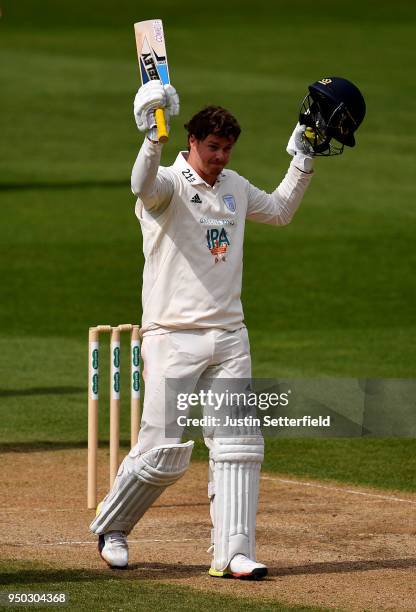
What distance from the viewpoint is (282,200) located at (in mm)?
7359

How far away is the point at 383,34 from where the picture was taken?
39.6 m

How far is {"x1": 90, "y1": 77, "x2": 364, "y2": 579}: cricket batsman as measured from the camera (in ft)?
22.5

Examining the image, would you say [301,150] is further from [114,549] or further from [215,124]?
[114,549]

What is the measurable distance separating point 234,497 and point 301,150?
1671 mm

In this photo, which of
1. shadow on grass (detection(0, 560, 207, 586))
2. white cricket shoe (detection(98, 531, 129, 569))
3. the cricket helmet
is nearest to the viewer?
shadow on grass (detection(0, 560, 207, 586))

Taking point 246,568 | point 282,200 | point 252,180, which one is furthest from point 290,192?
point 252,180

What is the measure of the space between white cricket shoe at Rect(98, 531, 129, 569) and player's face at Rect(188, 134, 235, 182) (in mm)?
1639

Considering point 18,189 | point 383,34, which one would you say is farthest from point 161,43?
point 383,34

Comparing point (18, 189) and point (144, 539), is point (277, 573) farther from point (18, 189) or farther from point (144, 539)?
point (18, 189)

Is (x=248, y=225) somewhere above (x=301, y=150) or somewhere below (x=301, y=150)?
below

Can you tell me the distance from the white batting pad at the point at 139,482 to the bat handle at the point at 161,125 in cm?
133

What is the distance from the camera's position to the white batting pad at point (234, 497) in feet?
22.5

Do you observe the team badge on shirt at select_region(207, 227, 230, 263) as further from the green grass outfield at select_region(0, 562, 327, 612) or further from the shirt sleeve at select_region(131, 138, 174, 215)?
the green grass outfield at select_region(0, 562, 327, 612)

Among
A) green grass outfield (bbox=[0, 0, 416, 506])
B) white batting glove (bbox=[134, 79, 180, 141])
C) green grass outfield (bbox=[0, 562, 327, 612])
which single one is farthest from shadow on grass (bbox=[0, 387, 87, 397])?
white batting glove (bbox=[134, 79, 180, 141])
